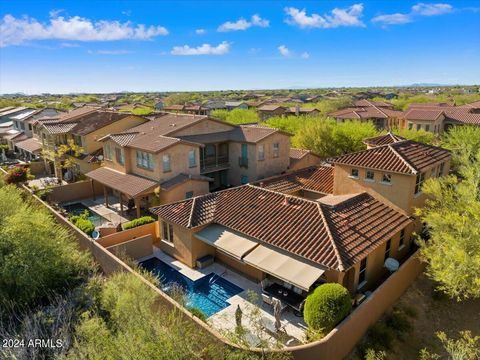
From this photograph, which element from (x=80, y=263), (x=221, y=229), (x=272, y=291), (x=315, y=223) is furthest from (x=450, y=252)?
(x=80, y=263)

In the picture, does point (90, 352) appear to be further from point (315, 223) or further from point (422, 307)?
point (422, 307)

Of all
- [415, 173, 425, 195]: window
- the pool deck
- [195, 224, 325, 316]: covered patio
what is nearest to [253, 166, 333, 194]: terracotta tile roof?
[415, 173, 425, 195]: window

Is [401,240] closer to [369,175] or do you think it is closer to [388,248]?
[388,248]

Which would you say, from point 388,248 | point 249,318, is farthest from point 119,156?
point 388,248

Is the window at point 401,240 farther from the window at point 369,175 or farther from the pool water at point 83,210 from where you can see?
the pool water at point 83,210

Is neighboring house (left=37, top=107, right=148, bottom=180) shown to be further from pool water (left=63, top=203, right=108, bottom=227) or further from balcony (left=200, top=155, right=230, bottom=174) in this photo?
balcony (left=200, top=155, right=230, bottom=174)

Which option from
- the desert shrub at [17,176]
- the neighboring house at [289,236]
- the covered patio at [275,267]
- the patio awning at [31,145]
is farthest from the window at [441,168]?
the patio awning at [31,145]
